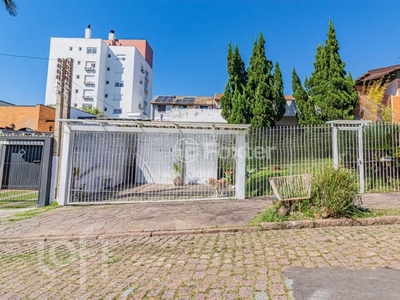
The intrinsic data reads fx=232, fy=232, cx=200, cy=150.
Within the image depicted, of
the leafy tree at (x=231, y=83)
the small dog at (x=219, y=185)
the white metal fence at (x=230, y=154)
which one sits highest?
the leafy tree at (x=231, y=83)

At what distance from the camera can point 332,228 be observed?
17.0 ft

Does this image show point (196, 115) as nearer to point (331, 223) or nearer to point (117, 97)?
point (331, 223)

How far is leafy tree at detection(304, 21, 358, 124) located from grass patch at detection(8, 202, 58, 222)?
14.1m

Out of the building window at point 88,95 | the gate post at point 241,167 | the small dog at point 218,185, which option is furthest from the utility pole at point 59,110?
the building window at point 88,95

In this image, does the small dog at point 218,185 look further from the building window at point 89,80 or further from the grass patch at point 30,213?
the building window at point 89,80

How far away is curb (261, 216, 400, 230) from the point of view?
5.30m

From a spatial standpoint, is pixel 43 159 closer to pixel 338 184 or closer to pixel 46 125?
pixel 338 184

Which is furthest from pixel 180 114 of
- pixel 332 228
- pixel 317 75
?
pixel 332 228

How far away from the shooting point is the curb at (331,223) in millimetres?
5301

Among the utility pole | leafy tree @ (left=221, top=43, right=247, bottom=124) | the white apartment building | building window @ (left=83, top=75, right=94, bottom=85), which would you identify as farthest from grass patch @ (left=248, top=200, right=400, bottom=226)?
building window @ (left=83, top=75, right=94, bottom=85)

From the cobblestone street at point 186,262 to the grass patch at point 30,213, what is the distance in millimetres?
2239

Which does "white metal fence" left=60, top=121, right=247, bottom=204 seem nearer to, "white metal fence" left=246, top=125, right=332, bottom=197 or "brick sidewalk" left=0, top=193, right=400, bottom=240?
"white metal fence" left=246, top=125, right=332, bottom=197

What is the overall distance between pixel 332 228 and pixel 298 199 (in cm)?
94

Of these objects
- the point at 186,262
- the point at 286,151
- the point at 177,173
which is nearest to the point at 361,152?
the point at 286,151
